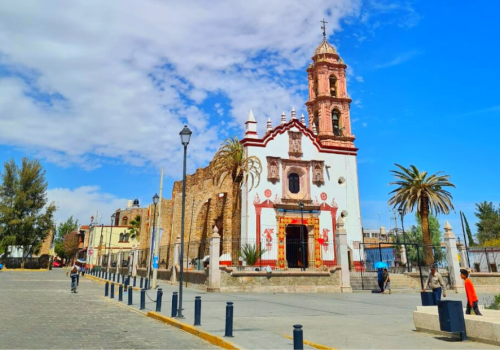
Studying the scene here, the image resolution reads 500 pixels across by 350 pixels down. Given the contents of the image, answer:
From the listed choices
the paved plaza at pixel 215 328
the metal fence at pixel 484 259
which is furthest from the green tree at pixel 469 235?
the paved plaza at pixel 215 328

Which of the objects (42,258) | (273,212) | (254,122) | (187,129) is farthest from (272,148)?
(42,258)

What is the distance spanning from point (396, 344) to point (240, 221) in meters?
23.7

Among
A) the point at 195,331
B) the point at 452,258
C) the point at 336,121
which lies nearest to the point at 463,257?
the point at 452,258

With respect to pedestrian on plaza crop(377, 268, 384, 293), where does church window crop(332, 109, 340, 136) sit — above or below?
above

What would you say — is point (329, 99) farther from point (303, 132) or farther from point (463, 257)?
point (463, 257)

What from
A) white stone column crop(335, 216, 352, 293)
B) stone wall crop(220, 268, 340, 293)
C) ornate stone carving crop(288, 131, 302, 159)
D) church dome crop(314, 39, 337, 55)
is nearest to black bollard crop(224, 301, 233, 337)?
stone wall crop(220, 268, 340, 293)

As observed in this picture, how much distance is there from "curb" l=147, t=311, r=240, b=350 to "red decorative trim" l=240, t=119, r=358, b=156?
2171cm

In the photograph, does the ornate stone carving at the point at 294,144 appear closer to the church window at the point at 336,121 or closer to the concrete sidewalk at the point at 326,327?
the church window at the point at 336,121

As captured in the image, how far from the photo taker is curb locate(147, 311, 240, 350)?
7.35m

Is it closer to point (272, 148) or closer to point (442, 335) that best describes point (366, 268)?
point (272, 148)

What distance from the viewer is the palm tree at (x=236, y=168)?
2923 centimetres

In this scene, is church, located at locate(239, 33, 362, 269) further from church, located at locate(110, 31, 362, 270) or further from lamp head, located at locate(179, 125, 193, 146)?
lamp head, located at locate(179, 125, 193, 146)

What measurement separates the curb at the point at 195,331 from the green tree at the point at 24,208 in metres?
43.6

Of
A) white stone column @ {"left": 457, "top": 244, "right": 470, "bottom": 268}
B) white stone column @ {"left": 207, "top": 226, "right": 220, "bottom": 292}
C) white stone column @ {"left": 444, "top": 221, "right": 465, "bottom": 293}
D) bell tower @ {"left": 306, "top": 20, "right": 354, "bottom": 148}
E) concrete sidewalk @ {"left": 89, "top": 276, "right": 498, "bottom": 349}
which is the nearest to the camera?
concrete sidewalk @ {"left": 89, "top": 276, "right": 498, "bottom": 349}
